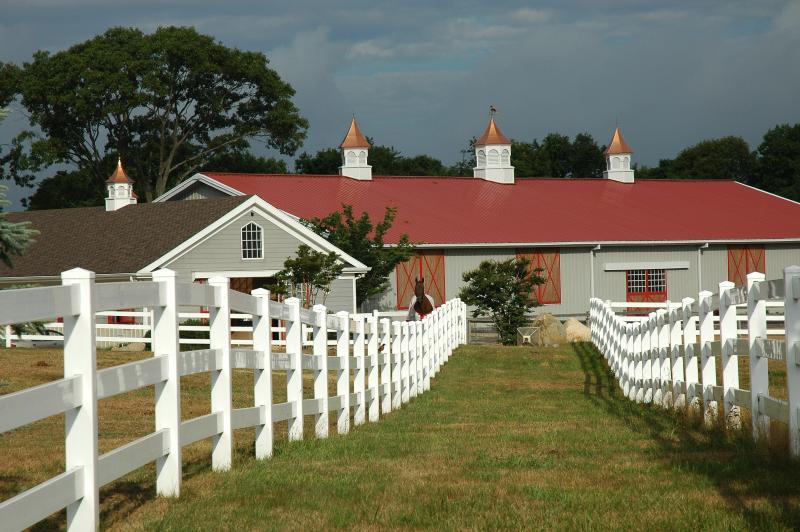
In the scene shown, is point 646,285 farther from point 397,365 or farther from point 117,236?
point 397,365

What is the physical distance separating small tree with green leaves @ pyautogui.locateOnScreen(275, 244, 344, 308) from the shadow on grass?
23412 mm

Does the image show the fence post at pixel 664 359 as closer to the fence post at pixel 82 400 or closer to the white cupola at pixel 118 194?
the fence post at pixel 82 400

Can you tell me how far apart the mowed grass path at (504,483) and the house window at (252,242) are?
26050mm

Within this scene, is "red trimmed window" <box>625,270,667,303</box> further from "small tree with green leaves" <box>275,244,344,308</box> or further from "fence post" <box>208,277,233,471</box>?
"fence post" <box>208,277,233,471</box>

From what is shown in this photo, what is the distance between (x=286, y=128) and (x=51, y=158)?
12763 mm

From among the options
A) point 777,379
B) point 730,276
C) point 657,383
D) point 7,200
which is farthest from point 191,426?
point 730,276

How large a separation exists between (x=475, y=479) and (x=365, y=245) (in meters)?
34.3

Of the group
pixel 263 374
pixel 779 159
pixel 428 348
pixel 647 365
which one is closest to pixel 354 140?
pixel 428 348

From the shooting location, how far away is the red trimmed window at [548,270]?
47.3m

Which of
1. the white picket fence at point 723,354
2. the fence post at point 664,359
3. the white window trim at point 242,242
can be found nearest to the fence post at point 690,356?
the white picket fence at point 723,354

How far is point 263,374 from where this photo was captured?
30.3 ft

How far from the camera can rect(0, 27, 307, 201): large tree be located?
200 feet

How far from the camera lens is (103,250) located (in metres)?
38.9

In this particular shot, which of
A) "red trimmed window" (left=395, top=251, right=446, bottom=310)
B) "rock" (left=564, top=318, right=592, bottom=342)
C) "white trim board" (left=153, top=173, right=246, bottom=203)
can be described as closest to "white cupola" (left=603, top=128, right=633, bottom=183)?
"red trimmed window" (left=395, top=251, right=446, bottom=310)
